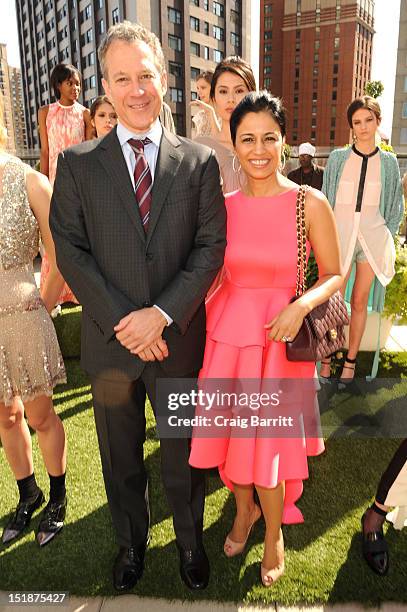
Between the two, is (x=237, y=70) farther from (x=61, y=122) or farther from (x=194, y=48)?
(x=194, y=48)

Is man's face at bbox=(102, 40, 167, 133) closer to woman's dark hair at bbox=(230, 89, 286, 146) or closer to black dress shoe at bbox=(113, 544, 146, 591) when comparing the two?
woman's dark hair at bbox=(230, 89, 286, 146)

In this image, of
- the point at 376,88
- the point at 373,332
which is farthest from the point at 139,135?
the point at 376,88

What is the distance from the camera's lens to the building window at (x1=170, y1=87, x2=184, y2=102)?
4883 cm

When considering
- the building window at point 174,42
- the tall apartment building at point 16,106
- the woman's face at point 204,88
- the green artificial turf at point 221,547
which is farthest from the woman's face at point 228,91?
the tall apartment building at point 16,106

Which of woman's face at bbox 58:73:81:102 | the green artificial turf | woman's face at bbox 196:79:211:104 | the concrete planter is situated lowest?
the green artificial turf

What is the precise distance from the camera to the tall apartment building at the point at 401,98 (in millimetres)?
66188

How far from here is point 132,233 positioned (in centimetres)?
194

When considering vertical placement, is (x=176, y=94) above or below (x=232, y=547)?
above

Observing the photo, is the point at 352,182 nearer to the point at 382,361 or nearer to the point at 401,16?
the point at 382,361

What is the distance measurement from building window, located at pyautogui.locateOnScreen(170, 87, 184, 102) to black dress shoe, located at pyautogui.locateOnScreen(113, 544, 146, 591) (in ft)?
170

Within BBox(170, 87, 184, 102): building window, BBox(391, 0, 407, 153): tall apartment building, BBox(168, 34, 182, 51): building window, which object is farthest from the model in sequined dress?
BBox(391, 0, 407, 153): tall apartment building

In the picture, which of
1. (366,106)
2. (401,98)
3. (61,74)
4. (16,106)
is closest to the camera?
(366,106)

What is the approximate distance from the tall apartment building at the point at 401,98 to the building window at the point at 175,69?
34034 millimetres

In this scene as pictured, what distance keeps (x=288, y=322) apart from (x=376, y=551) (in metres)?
1.45
